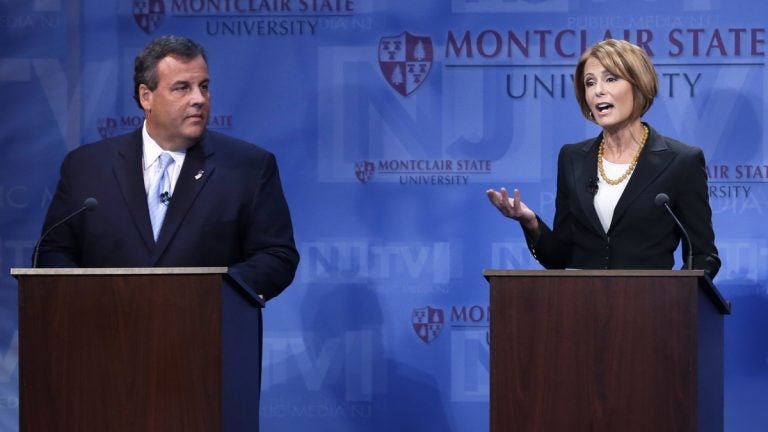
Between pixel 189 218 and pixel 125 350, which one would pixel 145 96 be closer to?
pixel 189 218

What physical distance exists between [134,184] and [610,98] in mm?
1492

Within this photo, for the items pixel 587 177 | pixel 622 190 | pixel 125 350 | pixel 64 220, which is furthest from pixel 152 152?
pixel 622 190

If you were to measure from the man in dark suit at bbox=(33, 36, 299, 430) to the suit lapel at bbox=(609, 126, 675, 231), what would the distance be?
1027 mm

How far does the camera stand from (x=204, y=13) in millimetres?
5613

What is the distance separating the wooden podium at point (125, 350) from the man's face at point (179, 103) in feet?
2.88

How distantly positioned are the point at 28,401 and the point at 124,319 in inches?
13.1

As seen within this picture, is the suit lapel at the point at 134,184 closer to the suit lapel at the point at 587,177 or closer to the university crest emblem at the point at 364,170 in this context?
the suit lapel at the point at 587,177

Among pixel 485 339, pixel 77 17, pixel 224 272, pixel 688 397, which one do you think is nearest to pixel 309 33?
pixel 77 17

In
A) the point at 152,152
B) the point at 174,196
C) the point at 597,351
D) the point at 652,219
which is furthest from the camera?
the point at 152,152

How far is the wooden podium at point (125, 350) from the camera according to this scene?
333 centimetres

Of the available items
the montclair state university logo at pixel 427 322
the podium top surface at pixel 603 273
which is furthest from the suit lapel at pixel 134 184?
the montclair state university logo at pixel 427 322

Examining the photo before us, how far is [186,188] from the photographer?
4070 millimetres

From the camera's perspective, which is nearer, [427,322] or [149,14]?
[427,322]

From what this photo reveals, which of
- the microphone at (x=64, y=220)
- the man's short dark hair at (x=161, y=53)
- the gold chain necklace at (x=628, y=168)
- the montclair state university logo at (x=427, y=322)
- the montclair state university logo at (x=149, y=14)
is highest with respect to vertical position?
the montclair state university logo at (x=149, y=14)
